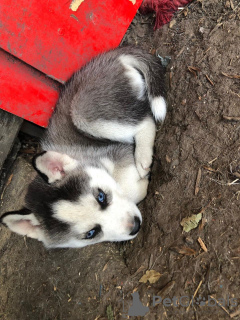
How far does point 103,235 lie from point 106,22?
8.07ft

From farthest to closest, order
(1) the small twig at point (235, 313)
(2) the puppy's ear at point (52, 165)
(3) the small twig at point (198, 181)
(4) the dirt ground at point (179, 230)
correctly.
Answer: (3) the small twig at point (198, 181) → (2) the puppy's ear at point (52, 165) → (4) the dirt ground at point (179, 230) → (1) the small twig at point (235, 313)

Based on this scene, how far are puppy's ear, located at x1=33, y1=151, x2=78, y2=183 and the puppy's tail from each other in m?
1.06

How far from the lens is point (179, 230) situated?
2846 mm

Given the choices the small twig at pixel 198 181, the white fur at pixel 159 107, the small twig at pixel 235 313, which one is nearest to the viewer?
the small twig at pixel 235 313

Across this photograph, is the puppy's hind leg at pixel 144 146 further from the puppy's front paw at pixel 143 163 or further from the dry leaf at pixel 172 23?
the dry leaf at pixel 172 23

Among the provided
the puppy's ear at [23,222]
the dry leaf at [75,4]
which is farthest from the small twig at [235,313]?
the dry leaf at [75,4]

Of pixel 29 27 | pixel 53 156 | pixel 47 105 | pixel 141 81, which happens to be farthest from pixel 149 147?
pixel 29 27

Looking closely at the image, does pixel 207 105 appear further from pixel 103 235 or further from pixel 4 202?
pixel 4 202

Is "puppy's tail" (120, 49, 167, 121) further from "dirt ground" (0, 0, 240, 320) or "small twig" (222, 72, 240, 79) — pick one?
"small twig" (222, 72, 240, 79)

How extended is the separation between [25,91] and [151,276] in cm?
246

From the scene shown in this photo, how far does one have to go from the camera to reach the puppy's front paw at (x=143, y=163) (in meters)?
3.34

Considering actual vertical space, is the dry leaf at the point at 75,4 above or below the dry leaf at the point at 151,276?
above

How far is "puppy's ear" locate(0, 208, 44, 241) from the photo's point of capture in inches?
107

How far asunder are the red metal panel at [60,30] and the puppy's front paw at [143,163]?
1296 mm
